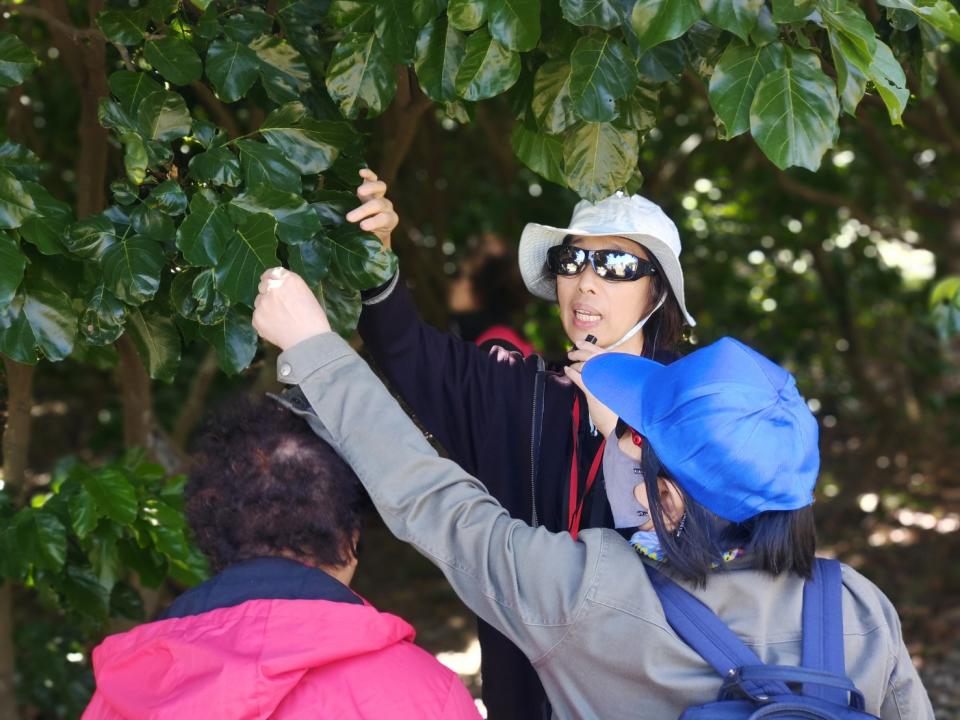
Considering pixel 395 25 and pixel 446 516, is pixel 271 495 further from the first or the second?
pixel 395 25

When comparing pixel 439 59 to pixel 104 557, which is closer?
pixel 439 59

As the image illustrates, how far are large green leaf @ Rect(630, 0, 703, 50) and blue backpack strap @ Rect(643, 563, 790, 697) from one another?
31.8 inches

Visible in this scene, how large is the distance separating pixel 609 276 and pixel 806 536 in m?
0.88

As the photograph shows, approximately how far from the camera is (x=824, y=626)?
164cm

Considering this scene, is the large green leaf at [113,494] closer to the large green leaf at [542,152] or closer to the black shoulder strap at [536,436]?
the black shoulder strap at [536,436]

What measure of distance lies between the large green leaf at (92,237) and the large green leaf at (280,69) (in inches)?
15.6

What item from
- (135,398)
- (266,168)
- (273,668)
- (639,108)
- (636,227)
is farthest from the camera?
(135,398)

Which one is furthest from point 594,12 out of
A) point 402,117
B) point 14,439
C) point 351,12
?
point 14,439

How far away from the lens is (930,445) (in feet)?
26.4

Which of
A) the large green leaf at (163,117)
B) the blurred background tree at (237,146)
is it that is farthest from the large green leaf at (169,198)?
the large green leaf at (163,117)

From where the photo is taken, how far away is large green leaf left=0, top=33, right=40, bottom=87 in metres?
2.02

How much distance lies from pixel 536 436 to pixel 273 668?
35.6 inches

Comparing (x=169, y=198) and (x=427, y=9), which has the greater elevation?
(x=427, y=9)

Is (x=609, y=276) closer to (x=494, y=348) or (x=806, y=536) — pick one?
(x=494, y=348)
